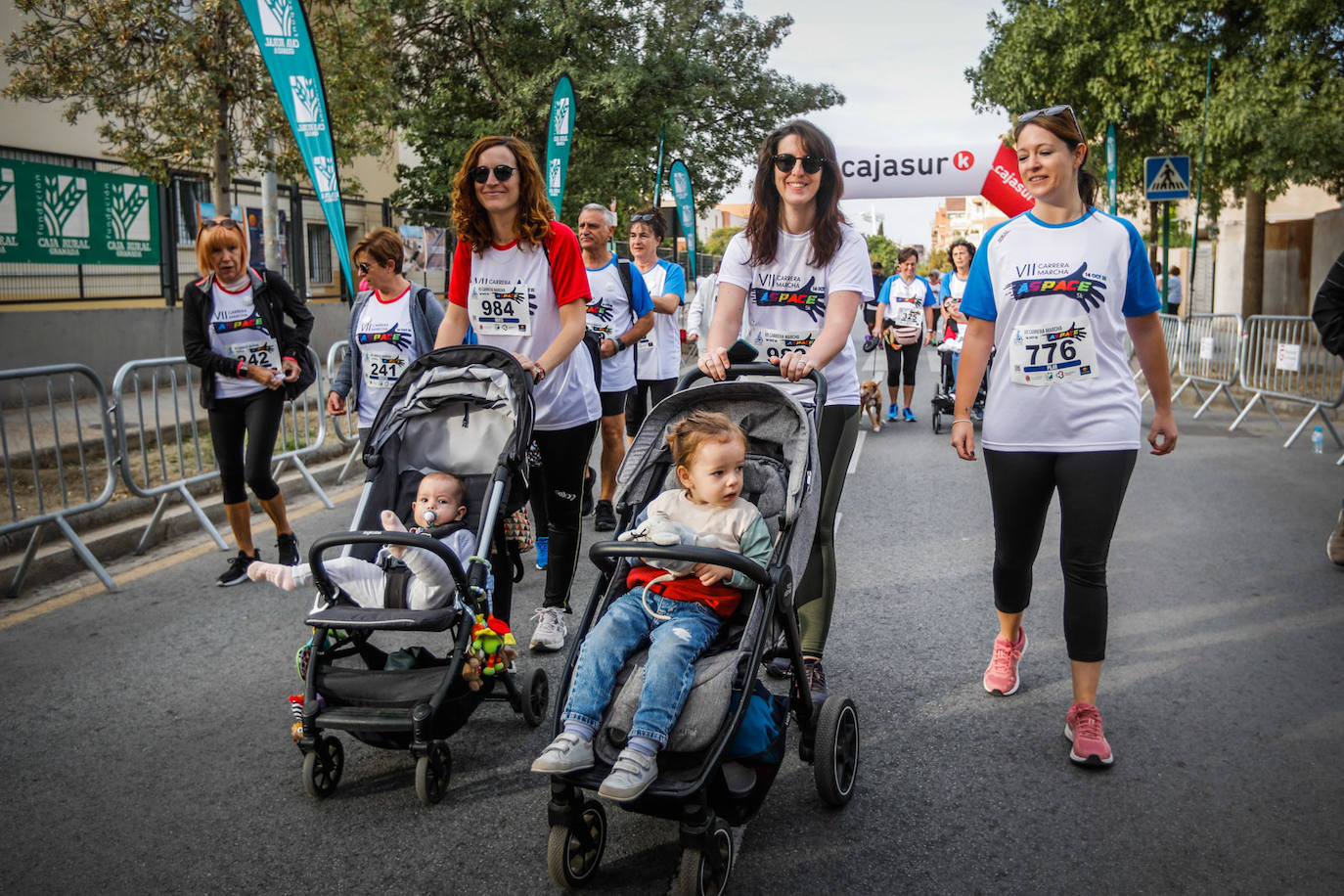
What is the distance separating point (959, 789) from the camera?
3.46 meters

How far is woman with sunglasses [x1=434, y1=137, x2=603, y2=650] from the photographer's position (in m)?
4.23

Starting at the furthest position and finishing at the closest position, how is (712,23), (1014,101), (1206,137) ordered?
(712,23)
(1014,101)
(1206,137)

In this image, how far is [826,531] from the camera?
3.95 metres

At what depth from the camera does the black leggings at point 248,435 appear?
594cm

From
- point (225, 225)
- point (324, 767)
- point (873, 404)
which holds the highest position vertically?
point (225, 225)

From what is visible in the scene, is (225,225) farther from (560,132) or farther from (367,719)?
(560,132)

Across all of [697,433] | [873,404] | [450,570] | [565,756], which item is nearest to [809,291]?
[697,433]

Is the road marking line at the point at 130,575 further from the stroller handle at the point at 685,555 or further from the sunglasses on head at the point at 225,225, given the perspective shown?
the stroller handle at the point at 685,555

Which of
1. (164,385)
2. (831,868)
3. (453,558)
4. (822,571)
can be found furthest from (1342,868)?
(164,385)

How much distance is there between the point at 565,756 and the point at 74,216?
13375mm

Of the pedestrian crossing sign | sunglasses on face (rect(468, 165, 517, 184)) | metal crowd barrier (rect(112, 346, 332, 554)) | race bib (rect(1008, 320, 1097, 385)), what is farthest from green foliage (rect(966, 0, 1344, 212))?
sunglasses on face (rect(468, 165, 517, 184))

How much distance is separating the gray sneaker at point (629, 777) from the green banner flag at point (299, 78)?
21.9 ft

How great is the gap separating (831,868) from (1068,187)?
232cm

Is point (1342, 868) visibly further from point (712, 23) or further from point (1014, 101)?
point (712, 23)
